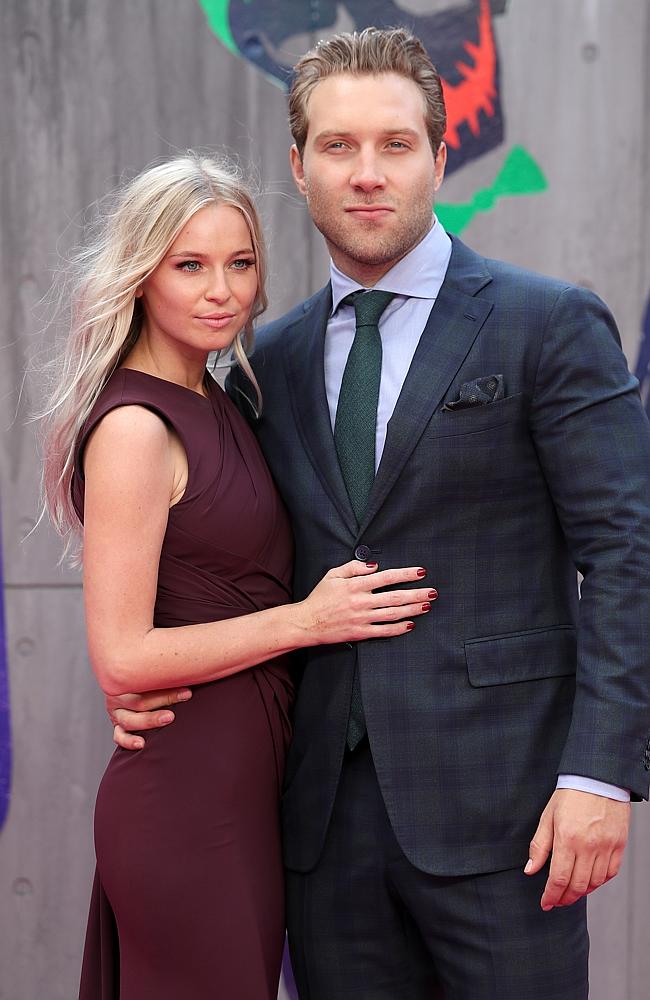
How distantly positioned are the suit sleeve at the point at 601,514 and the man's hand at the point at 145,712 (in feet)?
2.15

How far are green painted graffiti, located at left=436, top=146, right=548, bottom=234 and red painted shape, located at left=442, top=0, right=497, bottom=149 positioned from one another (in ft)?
0.40

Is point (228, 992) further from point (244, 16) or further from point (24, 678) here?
point (244, 16)

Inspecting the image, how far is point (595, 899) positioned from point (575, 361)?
1751 millimetres

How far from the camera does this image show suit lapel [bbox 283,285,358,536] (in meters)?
1.82

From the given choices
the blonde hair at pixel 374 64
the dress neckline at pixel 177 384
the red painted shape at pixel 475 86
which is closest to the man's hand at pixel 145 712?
the dress neckline at pixel 177 384

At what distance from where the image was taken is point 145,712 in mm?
1842

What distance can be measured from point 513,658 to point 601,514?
0.90 feet

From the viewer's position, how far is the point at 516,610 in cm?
176

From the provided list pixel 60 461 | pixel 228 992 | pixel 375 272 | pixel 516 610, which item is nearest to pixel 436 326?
pixel 375 272

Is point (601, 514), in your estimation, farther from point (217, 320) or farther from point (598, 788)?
point (217, 320)

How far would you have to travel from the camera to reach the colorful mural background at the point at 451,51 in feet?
8.79

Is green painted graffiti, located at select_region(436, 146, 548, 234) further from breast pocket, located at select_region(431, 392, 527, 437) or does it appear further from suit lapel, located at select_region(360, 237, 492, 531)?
breast pocket, located at select_region(431, 392, 527, 437)

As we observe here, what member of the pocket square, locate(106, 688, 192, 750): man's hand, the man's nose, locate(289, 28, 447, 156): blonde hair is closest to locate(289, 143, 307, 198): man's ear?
locate(289, 28, 447, 156): blonde hair

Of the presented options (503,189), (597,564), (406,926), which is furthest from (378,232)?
(406,926)
